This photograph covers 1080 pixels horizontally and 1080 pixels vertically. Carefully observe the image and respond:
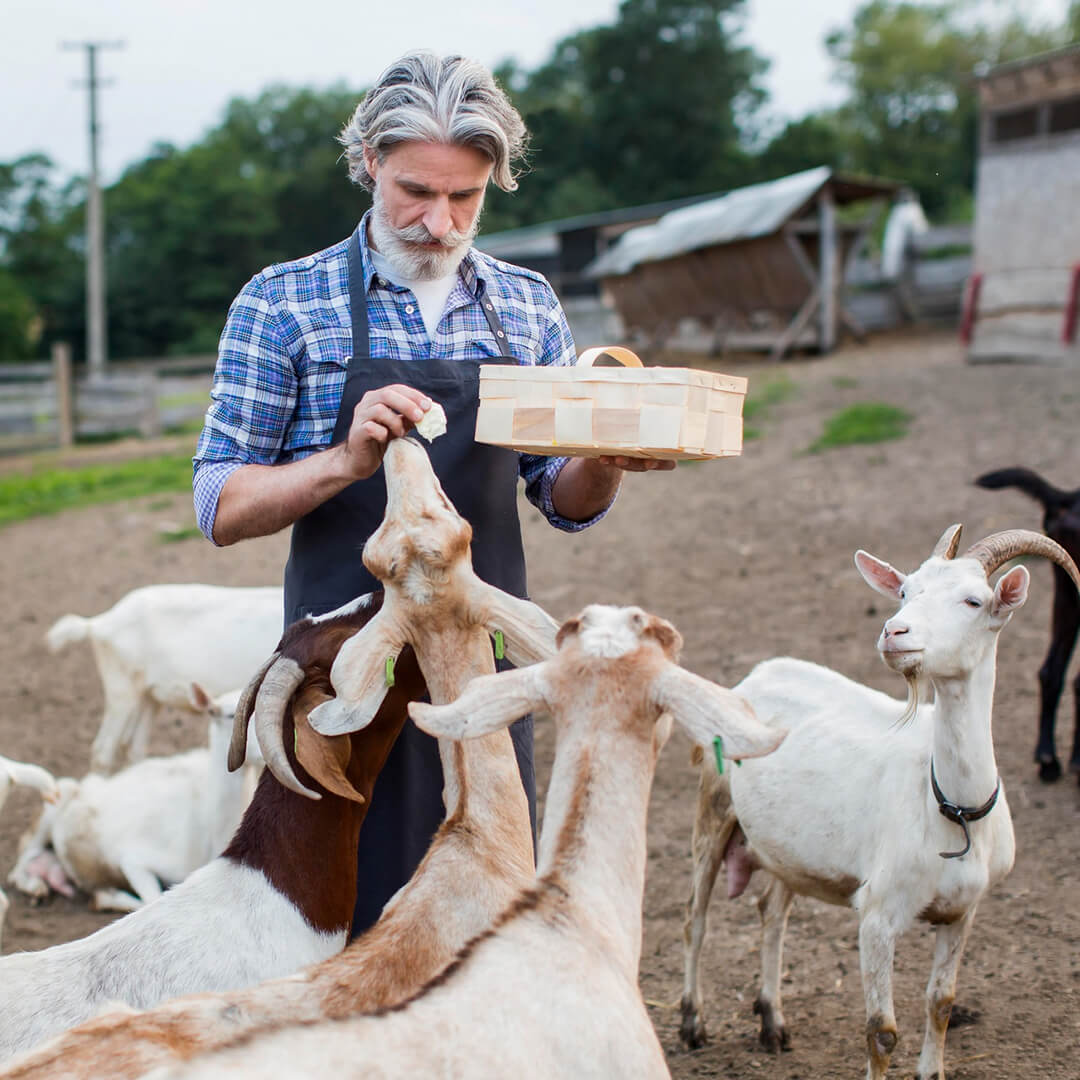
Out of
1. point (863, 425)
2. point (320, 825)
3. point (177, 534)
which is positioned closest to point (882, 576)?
point (320, 825)

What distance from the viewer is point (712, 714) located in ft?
6.79

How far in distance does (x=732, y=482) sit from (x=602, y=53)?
4265 centimetres

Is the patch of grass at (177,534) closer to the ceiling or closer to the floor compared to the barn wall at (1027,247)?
closer to the floor

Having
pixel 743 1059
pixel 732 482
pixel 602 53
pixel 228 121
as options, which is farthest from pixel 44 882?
pixel 228 121

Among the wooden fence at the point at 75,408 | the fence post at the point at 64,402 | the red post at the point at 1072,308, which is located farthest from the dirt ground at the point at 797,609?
the fence post at the point at 64,402

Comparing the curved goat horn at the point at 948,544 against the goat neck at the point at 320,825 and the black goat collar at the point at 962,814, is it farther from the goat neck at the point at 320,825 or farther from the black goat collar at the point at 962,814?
the goat neck at the point at 320,825

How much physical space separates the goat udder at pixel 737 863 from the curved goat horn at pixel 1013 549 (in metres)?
1.43

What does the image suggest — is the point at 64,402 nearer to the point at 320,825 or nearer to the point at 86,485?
the point at 86,485

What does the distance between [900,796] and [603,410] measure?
Answer: 70.4 inches

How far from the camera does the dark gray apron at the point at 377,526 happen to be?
291 cm

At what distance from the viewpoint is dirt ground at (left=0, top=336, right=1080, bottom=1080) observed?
13.7 feet

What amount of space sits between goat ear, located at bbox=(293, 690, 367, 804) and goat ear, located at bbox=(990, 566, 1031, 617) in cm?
179

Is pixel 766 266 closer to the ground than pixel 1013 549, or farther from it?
farther from it

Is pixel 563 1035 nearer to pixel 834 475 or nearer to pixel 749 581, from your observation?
pixel 749 581
